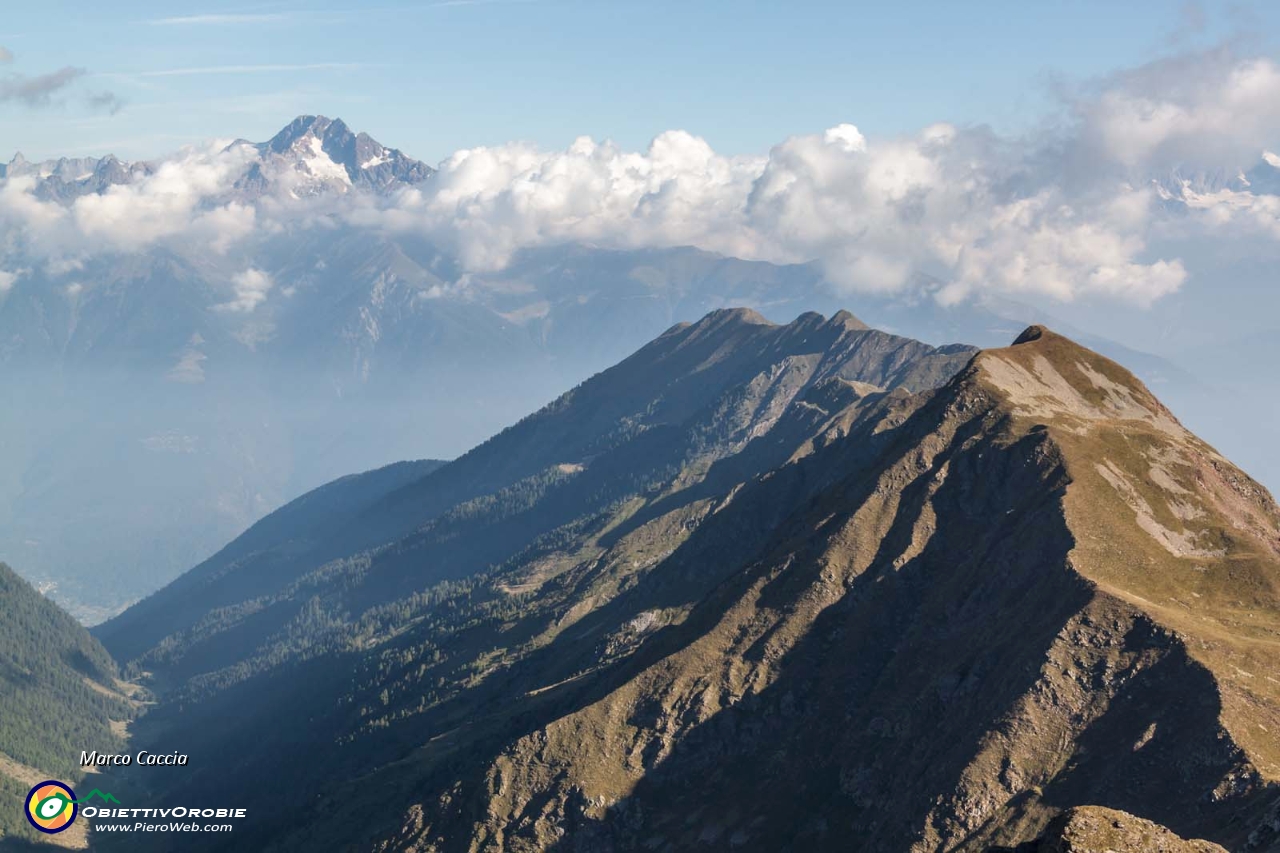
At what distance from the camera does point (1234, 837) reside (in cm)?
13138

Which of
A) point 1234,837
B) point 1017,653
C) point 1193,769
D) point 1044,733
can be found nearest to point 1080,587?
point 1017,653

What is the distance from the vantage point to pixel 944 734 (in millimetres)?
196375

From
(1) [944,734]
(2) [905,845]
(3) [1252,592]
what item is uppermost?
(3) [1252,592]

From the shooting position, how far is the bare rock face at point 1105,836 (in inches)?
3762

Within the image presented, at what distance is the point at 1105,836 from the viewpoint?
96.8 metres

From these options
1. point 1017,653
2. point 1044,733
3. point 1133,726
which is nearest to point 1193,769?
point 1133,726

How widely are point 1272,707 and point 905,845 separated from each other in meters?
58.4

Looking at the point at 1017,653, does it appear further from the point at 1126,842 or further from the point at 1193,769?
the point at 1126,842

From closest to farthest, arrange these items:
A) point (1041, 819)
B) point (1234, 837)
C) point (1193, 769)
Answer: point (1234, 837) < point (1193, 769) < point (1041, 819)

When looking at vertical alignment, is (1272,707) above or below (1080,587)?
below

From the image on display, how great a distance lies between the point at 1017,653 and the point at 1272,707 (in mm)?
43069

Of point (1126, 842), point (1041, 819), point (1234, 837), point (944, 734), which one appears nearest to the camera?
point (1126, 842)

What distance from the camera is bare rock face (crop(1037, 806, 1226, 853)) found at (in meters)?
95.6

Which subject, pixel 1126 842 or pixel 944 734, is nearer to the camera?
pixel 1126 842
